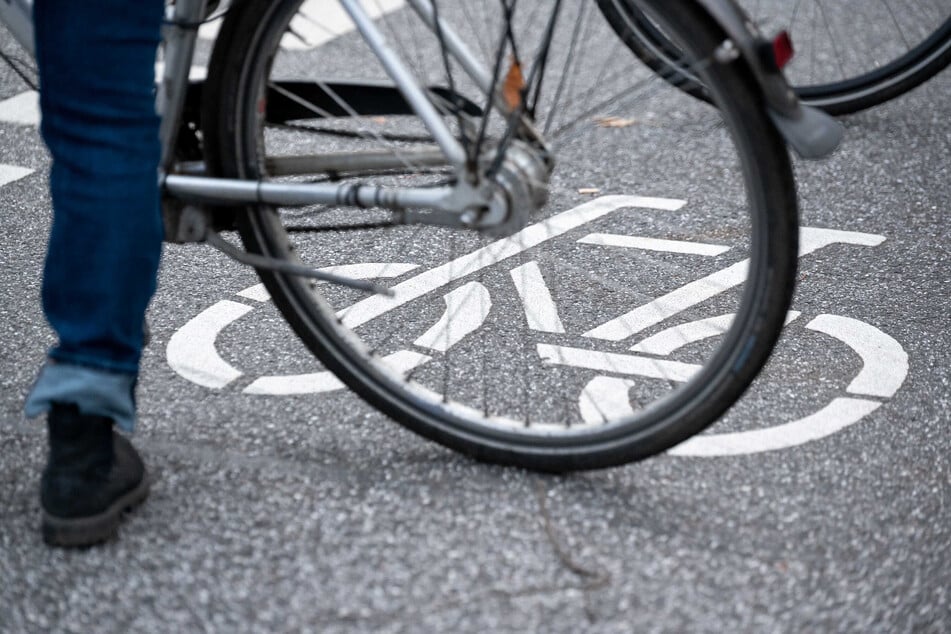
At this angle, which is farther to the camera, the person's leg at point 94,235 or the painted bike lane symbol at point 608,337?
the painted bike lane symbol at point 608,337

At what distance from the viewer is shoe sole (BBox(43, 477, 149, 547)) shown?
2.06m

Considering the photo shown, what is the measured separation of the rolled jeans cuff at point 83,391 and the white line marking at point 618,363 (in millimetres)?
998

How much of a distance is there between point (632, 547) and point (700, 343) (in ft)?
2.61

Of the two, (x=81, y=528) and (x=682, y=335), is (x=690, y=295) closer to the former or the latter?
(x=682, y=335)

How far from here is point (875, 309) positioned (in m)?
2.94

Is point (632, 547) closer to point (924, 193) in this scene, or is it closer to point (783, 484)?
point (783, 484)

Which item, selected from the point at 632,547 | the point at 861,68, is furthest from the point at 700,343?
the point at 861,68

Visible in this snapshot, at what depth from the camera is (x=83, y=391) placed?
197 centimetres

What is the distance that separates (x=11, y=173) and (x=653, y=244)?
6.52 ft

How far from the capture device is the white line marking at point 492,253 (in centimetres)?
288

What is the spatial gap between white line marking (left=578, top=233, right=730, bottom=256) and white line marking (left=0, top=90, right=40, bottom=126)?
6.64ft

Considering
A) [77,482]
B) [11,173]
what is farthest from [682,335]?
[11,173]

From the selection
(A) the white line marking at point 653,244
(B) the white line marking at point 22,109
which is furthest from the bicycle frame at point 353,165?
(B) the white line marking at point 22,109

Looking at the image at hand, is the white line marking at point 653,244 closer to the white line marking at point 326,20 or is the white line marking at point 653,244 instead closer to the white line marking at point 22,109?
the white line marking at point 326,20
